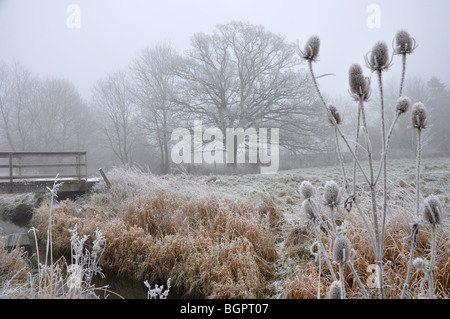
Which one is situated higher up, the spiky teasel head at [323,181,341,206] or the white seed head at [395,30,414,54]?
the white seed head at [395,30,414,54]

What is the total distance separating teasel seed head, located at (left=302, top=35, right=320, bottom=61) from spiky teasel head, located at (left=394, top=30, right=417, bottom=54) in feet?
0.59

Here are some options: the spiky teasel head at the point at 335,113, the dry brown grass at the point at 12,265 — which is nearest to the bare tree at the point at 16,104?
the dry brown grass at the point at 12,265

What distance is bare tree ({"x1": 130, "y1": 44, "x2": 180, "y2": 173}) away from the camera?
3506mm

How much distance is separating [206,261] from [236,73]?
13.3 ft

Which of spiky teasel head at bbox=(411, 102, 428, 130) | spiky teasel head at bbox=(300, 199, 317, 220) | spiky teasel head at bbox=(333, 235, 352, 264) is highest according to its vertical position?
spiky teasel head at bbox=(411, 102, 428, 130)

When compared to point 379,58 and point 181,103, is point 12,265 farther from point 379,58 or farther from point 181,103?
point 181,103

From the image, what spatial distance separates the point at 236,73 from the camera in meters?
4.98

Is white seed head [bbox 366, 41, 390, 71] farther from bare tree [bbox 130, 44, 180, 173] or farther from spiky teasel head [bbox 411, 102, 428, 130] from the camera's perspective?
bare tree [bbox 130, 44, 180, 173]

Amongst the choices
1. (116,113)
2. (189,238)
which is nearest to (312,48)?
(189,238)

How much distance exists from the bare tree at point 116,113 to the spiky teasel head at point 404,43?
3043 mm

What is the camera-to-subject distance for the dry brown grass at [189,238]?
1576 millimetres

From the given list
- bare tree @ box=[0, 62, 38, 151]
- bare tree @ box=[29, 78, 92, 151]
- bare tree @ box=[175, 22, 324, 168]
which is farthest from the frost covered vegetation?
bare tree @ box=[175, 22, 324, 168]

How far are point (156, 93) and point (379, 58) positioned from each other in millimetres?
3599

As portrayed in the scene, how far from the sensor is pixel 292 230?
1780mm
